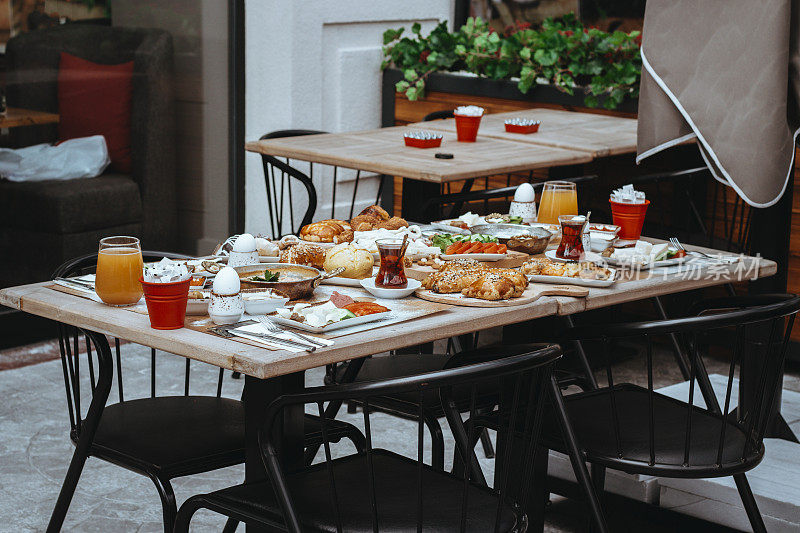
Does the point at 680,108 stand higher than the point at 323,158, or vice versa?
the point at 680,108

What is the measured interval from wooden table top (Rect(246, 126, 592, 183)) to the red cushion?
3.11 ft

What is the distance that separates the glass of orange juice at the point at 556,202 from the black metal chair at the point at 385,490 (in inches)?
45.1

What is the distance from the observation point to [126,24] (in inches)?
211

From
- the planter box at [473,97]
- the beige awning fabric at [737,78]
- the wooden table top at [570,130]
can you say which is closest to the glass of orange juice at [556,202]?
the beige awning fabric at [737,78]

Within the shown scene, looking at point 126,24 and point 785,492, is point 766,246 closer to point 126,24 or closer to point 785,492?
point 785,492

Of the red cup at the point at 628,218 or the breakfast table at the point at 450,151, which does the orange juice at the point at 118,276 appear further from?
the breakfast table at the point at 450,151

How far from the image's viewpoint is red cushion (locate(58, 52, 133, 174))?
5156 mm

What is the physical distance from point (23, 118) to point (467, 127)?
1.88 m


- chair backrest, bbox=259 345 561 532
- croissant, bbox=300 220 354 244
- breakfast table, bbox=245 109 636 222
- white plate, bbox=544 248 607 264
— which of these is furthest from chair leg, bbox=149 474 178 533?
breakfast table, bbox=245 109 636 222

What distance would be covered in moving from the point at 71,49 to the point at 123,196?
2.30ft

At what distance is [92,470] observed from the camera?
3.76 meters

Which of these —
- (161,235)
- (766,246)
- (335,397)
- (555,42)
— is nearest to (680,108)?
(766,246)

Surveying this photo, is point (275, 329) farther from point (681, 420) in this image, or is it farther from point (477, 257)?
point (681, 420)

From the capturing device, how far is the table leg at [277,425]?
7.61 feet
